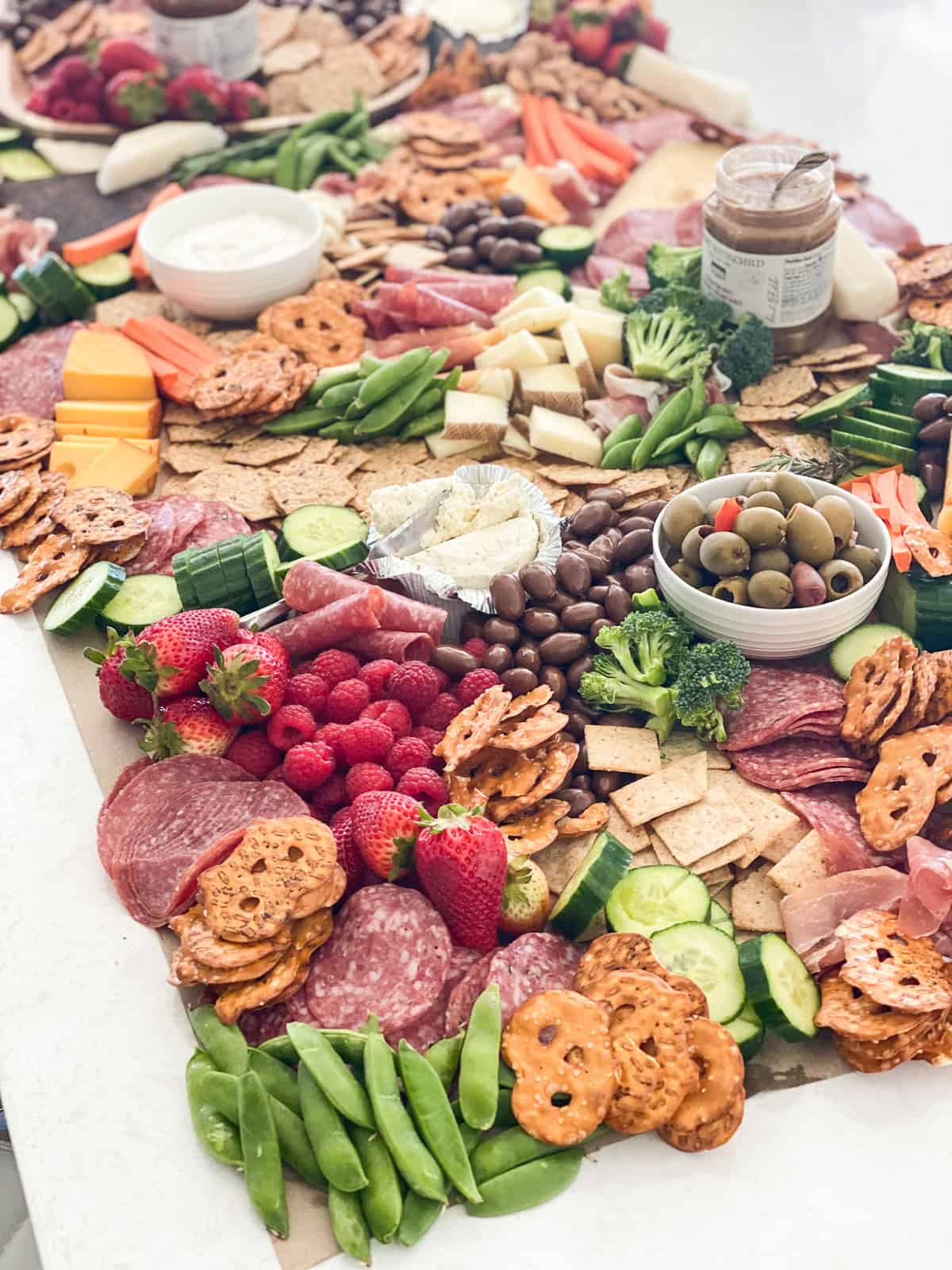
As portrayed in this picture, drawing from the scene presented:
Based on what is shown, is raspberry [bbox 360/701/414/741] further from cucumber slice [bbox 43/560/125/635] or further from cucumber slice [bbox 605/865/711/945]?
cucumber slice [bbox 43/560/125/635]

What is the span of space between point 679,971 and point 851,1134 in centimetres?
37

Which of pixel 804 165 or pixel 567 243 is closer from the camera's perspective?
pixel 804 165

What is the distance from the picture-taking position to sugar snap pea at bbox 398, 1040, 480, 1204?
6.20 ft

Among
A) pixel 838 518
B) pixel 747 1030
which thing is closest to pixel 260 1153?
pixel 747 1030

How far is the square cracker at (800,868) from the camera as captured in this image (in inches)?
90.4

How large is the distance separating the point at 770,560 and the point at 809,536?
0.09 metres

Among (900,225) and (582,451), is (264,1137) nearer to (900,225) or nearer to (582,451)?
(582,451)

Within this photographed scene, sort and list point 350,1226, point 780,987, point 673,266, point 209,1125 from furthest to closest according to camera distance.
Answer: point 673,266, point 780,987, point 209,1125, point 350,1226

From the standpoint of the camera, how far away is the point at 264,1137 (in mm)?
1913

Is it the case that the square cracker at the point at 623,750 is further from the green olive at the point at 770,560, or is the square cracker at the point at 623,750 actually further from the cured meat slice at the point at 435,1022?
the cured meat slice at the point at 435,1022

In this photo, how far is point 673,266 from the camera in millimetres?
3684

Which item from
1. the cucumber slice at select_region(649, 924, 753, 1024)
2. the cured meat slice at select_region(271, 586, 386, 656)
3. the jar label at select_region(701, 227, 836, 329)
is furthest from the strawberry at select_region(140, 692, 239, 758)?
the jar label at select_region(701, 227, 836, 329)

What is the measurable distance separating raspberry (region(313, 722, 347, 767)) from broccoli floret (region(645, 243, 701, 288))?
189cm

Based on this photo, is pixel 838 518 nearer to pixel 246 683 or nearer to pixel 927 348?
pixel 927 348
